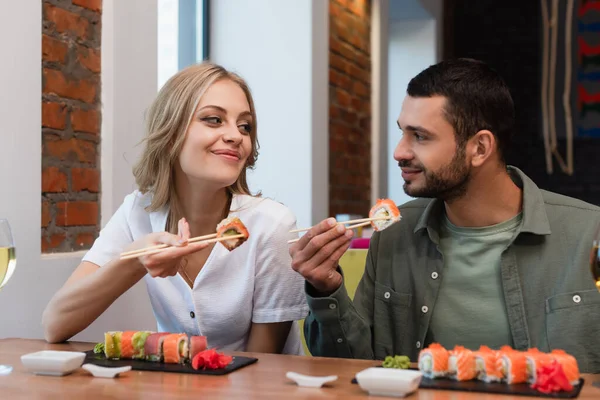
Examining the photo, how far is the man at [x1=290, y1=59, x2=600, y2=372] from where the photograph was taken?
1.74 m

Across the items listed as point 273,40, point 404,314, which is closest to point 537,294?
point 404,314

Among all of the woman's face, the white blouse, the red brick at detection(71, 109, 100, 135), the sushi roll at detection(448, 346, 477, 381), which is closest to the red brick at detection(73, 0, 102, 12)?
the red brick at detection(71, 109, 100, 135)

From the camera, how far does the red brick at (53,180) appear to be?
216 cm

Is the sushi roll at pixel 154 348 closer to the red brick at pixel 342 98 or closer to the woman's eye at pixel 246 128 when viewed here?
the woman's eye at pixel 246 128

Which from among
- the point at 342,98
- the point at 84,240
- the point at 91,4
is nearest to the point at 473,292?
the point at 84,240

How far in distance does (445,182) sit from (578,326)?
43 centimetres

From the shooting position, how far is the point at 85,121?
231 centimetres

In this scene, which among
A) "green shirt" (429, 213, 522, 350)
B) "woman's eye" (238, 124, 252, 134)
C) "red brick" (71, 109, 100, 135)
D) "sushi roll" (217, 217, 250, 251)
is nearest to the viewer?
"sushi roll" (217, 217, 250, 251)

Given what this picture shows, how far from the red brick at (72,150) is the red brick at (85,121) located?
38 mm

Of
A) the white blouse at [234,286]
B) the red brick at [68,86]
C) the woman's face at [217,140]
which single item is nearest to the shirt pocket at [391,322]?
the white blouse at [234,286]

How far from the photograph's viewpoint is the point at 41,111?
212cm

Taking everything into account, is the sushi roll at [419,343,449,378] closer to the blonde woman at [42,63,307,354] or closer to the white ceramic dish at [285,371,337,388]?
the white ceramic dish at [285,371,337,388]

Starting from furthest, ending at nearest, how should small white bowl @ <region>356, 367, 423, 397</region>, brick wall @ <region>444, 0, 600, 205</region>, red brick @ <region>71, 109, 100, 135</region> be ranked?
brick wall @ <region>444, 0, 600, 205</region>
red brick @ <region>71, 109, 100, 135</region>
small white bowl @ <region>356, 367, 423, 397</region>

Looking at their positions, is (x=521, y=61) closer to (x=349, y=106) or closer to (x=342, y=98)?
(x=349, y=106)
